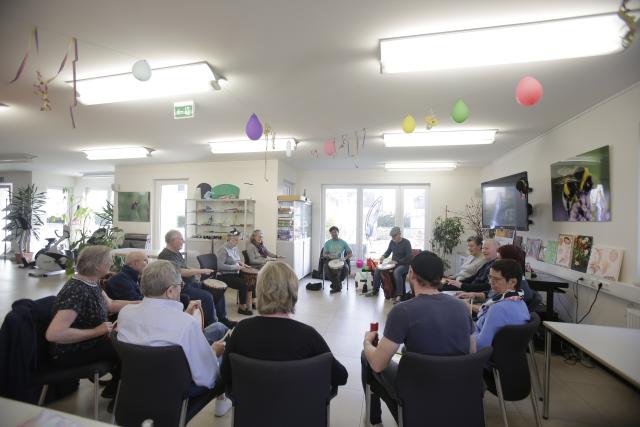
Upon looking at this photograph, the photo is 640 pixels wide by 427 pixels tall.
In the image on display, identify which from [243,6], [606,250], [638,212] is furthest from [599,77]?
[243,6]

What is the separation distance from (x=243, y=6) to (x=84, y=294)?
202 cm

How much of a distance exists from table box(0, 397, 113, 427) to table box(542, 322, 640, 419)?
7.37ft

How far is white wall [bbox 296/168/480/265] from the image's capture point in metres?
7.28

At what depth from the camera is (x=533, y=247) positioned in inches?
180

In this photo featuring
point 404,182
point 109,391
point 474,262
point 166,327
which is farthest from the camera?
point 404,182

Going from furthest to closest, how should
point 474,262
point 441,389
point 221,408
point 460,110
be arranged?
point 474,262, point 460,110, point 221,408, point 441,389

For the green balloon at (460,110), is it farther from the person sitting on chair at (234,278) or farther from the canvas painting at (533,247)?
the person sitting on chair at (234,278)

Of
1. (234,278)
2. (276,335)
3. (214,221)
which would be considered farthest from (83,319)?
(214,221)

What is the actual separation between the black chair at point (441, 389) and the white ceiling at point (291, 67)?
194 cm

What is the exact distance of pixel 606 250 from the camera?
10.1 feet

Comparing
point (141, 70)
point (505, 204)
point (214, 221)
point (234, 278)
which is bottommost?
point (234, 278)

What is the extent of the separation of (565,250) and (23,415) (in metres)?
4.86

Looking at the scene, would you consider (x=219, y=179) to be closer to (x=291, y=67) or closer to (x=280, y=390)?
(x=291, y=67)

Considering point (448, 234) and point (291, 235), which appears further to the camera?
point (448, 234)
